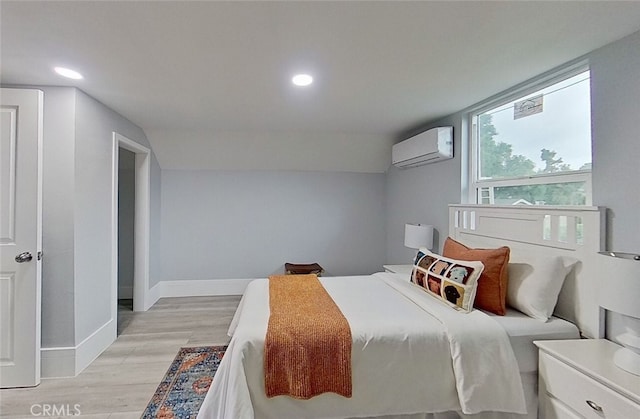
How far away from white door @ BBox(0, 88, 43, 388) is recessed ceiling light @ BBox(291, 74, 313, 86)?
1851 mm

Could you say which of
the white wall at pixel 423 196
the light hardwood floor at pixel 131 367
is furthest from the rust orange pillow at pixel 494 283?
the light hardwood floor at pixel 131 367

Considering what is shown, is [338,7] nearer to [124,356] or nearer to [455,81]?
[455,81]

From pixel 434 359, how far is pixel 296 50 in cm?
189

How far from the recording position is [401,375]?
5.53 ft

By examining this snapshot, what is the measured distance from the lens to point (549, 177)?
7.43 feet

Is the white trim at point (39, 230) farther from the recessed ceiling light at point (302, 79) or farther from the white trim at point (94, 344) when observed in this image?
the recessed ceiling light at point (302, 79)

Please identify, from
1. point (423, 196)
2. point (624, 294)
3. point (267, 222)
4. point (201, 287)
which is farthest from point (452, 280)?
point (201, 287)

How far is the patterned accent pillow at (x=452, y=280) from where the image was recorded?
1970 mm

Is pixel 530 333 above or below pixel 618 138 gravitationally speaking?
below

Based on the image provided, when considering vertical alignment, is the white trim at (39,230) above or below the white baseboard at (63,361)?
above

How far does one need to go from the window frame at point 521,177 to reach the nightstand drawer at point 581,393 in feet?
3.33

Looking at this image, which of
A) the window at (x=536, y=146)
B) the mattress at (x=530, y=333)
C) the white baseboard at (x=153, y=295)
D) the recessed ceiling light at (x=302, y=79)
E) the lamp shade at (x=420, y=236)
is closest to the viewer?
the mattress at (x=530, y=333)

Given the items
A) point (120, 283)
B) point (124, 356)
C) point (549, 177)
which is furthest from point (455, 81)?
point (120, 283)

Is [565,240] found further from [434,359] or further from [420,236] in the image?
[420,236]
